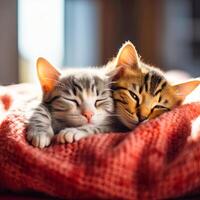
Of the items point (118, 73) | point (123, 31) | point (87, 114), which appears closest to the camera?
point (87, 114)

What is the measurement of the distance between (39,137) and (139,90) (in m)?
0.26

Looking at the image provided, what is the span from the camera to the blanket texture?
2.51ft

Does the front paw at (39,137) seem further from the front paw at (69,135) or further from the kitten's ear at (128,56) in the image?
the kitten's ear at (128,56)

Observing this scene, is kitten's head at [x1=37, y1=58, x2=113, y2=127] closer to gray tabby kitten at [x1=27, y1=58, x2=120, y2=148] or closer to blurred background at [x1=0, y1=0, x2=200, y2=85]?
gray tabby kitten at [x1=27, y1=58, x2=120, y2=148]

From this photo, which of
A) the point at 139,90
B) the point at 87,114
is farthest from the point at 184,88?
the point at 87,114

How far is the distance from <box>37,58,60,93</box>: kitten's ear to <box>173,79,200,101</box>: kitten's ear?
27 cm

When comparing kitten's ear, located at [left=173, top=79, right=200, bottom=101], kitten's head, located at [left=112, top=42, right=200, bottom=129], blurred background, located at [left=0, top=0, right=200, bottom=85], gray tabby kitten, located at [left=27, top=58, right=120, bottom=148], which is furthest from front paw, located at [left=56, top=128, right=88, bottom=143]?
blurred background, located at [left=0, top=0, right=200, bottom=85]

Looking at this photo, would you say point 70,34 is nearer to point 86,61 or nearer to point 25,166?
point 86,61

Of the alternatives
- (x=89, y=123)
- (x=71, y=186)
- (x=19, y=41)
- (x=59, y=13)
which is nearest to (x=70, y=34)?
(x=59, y=13)

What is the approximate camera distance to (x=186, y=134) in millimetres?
860

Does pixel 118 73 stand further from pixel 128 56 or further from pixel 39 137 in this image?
pixel 39 137

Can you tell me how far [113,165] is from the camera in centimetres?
77

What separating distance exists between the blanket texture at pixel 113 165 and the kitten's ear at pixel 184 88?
0.60ft

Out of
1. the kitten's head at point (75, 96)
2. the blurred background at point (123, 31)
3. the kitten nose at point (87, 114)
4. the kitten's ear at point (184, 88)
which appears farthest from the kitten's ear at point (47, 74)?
the blurred background at point (123, 31)
